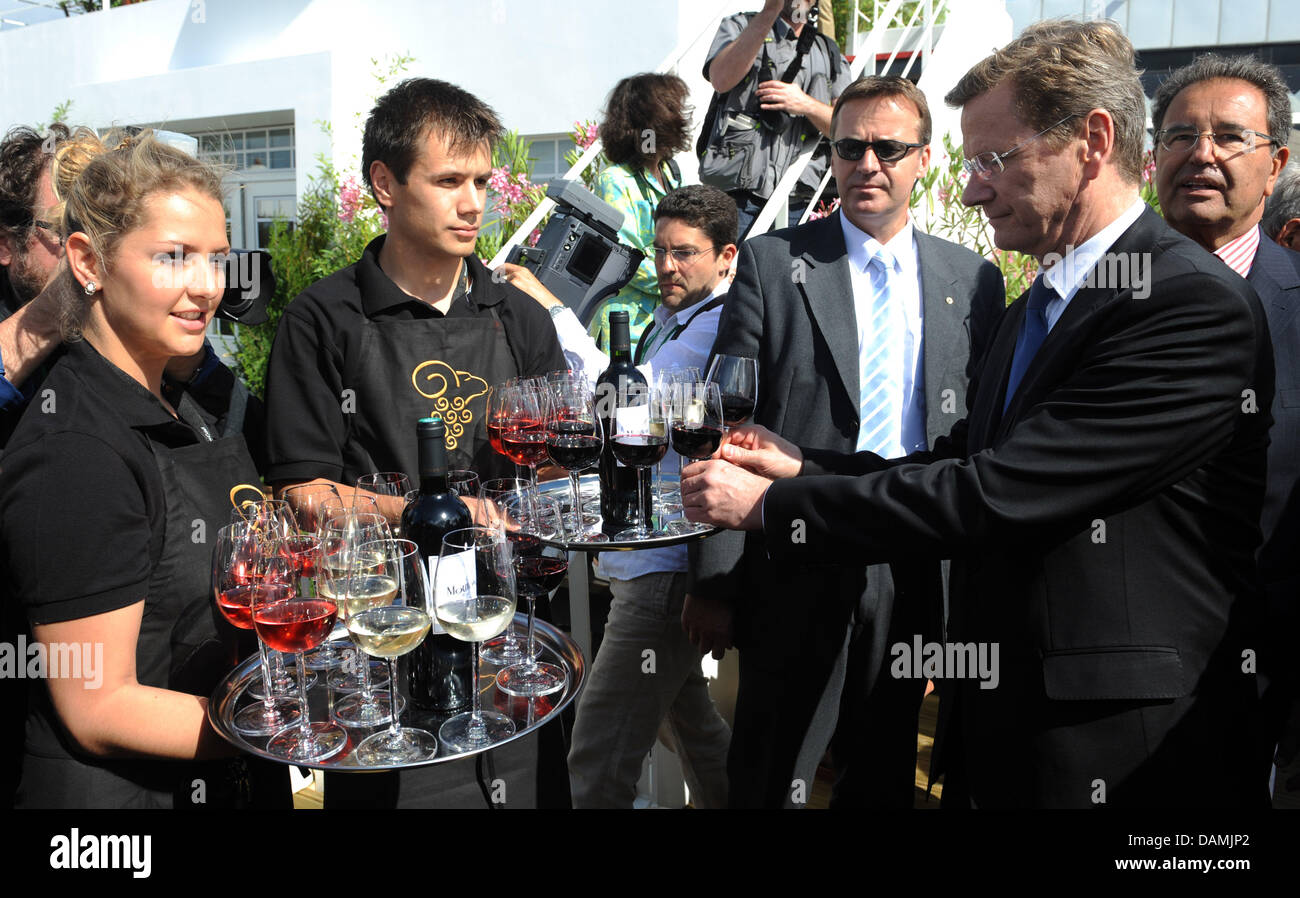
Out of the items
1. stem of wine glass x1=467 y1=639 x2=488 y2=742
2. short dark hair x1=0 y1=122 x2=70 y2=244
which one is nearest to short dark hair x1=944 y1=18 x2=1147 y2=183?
stem of wine glass x1=467 y1=639 x2=488 y2=742

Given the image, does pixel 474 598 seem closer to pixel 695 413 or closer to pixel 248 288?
pixel 695 413

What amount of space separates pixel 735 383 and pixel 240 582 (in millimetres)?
1297

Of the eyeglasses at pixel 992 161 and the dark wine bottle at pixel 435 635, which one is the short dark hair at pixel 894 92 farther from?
the dark wine bottle at pixel 435 635

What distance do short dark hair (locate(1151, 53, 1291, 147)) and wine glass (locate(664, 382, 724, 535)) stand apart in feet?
6.86

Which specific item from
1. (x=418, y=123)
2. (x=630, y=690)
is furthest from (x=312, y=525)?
(x=630, y=690)

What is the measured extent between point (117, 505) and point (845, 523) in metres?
1.47

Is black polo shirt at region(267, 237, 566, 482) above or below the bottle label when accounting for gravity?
above

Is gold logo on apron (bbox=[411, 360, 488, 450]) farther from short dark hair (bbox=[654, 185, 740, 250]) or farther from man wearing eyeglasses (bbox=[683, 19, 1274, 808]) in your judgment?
short dark hair (bbox=[654, 185, 740, 250])

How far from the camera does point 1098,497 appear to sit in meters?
1.76

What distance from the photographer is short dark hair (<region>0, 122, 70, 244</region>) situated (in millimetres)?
2811

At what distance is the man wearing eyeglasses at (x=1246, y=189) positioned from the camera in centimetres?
264

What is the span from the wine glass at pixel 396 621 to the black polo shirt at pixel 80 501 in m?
0.47
